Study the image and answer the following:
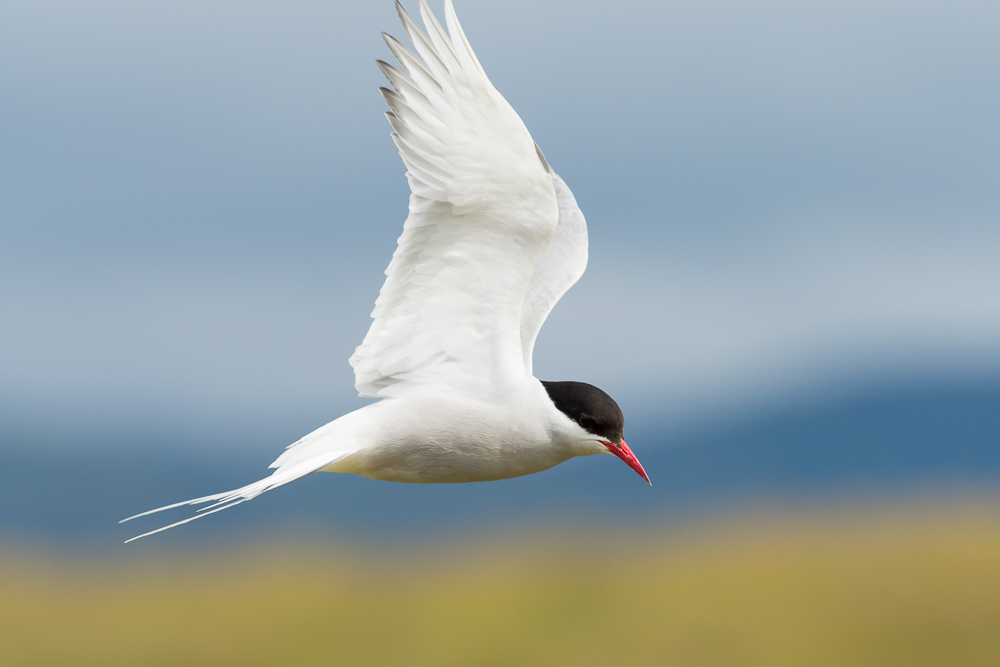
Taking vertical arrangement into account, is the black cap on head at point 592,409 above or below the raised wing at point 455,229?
below

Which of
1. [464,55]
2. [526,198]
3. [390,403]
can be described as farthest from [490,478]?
[464,55]

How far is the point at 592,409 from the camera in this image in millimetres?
4562

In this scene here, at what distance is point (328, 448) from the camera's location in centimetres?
452

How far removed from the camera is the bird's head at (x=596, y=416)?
15.0ft

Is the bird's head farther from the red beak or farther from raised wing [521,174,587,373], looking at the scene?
raised wing [521,174,587,373]

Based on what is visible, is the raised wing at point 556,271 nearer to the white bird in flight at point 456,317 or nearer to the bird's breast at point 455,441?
the white bird in flight at point 456,317

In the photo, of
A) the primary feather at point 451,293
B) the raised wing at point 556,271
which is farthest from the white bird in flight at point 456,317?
the raised wing at point 556,271

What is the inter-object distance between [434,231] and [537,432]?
114 centimetres

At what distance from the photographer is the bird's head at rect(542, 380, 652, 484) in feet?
15.0

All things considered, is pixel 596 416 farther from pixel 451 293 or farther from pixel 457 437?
pixel 451 293

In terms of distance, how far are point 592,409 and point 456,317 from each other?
872mm

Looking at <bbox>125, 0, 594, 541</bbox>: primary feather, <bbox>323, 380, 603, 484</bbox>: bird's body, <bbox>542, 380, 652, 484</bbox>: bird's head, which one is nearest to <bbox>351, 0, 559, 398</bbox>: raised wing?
<bbox>125, 0, 594, 541</bbox>: primary feather

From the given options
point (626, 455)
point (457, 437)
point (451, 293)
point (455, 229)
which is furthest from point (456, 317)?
point (626, 455)

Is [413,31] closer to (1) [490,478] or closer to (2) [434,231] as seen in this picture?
(2) [434,231]
